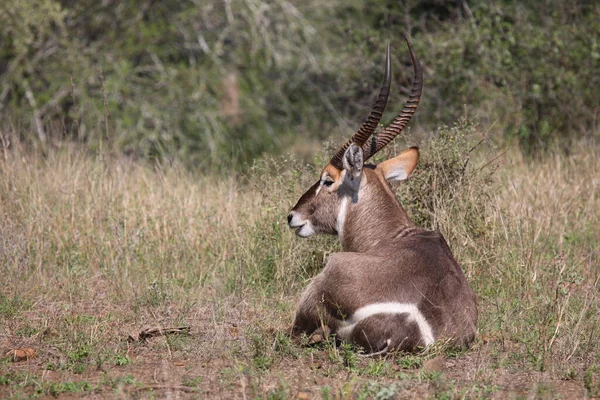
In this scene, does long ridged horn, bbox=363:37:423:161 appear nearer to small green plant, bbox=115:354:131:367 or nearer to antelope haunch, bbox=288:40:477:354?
antelope haunch, bbox=288:40:477:354

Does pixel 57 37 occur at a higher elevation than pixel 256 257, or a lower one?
higher

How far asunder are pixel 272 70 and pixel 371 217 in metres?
9.57

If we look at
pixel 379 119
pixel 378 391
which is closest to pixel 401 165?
pixel 379 119

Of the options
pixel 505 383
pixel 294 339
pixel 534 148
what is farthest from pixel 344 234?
pixel 534 148

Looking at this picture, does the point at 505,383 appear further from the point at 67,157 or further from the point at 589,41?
the point at 589,41

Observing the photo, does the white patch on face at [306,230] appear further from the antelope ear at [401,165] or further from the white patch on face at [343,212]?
the antelope ear at [401,165]

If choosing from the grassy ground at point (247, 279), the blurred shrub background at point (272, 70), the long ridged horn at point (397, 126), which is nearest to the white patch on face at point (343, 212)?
the long ridged horn at point (397, 126)

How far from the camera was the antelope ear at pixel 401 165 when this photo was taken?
613 centimetres

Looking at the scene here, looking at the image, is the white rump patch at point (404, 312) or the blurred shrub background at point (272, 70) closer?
the white rump patch at point (404, 312)

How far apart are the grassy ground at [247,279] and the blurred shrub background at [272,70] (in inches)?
55.1

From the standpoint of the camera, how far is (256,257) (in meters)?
6.97

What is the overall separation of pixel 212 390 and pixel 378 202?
2.09m

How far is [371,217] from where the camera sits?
5.84 metres

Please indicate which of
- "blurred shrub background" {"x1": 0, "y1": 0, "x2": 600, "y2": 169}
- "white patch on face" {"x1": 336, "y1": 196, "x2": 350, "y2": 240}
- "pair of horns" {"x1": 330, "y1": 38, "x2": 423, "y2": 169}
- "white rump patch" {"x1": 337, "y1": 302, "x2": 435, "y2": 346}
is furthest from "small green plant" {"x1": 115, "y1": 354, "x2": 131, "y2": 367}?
"blurred shrub background" {"x1": 0, "y1": 0, "x2": 600, "y2": 169}
